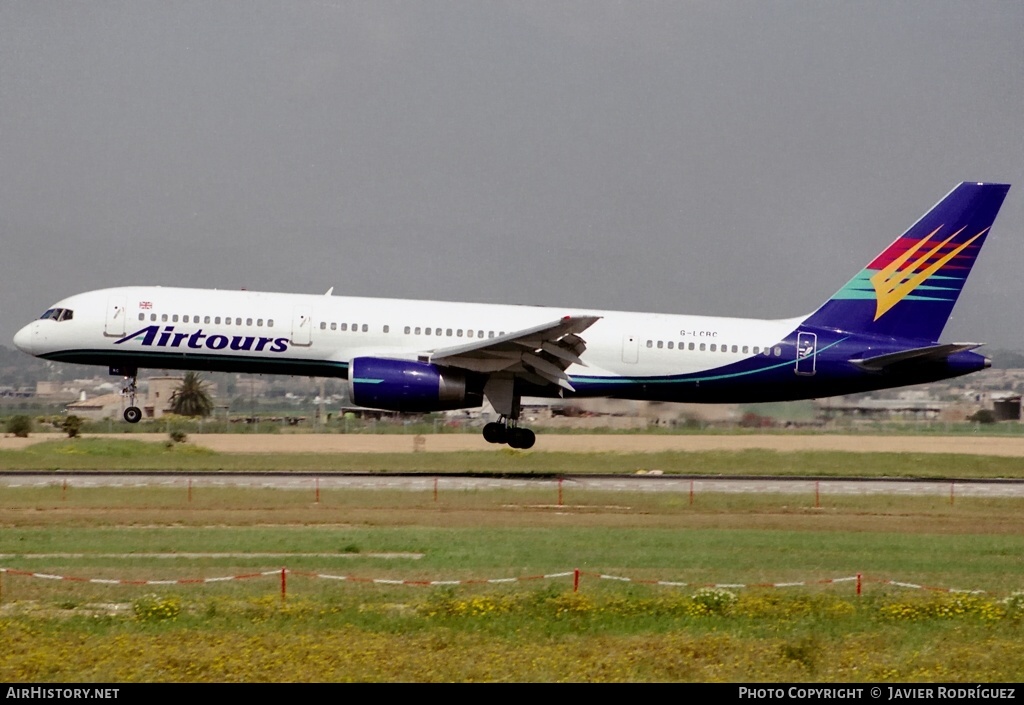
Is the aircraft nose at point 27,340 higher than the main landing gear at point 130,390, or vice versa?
the aircraft nose at point 27,340

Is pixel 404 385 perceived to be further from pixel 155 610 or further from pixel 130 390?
pixel 155 610

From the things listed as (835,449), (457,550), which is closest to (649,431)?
(835,449)

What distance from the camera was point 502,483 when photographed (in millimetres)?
32312

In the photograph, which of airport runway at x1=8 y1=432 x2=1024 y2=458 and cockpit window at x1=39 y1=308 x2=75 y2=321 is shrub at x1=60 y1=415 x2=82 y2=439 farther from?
cockpit window at x1=39 y1=308 x2=75 y2=321

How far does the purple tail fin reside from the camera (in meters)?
36.8

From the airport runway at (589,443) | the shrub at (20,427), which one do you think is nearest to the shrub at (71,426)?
the airport runway at (589,443)

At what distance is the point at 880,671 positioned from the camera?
1240 cm

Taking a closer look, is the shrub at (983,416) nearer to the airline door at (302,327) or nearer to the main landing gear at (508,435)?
the main landing gear at (508,435)

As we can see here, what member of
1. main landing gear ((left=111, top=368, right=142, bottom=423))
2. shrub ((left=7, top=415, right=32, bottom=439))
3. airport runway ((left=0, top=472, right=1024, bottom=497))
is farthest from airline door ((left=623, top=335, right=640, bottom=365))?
shrub ((left=7, top=415, right=32, bottom=439))

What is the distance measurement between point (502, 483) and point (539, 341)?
393 centimetres

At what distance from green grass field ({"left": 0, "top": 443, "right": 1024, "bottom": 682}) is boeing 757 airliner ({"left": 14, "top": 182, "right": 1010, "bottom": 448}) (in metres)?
5.63

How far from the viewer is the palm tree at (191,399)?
73938 mm

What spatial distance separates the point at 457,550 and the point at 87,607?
7.13 metres

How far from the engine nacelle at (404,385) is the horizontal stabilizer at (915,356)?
1213cm
